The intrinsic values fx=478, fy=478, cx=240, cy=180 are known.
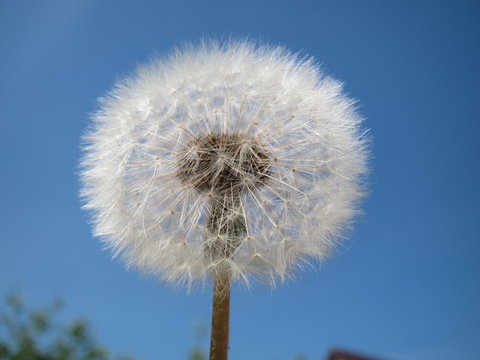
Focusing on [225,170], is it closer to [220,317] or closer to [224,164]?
[224,164]

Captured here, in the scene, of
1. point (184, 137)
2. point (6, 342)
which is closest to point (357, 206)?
point (184, 137)

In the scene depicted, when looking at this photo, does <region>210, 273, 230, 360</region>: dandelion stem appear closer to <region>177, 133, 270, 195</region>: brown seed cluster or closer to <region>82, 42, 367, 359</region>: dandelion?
<region>82, 42, 367, 359</region>: dandelion

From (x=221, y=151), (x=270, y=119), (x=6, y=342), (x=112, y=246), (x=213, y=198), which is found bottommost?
(x=112, y=246)

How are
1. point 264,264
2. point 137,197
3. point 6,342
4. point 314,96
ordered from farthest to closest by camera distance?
point 6,342 < point 314,96 < point 137,197 < point 264,264

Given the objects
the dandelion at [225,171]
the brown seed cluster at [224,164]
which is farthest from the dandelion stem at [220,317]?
the brown seed cluster at [224,164]

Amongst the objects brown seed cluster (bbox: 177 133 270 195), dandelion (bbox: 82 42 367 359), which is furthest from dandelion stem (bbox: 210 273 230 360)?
brown seed cluster (bbox: 177 133 270 195)

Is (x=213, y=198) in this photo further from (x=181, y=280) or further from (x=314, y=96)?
(x=314, y=96)

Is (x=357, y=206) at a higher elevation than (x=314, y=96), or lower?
lower
